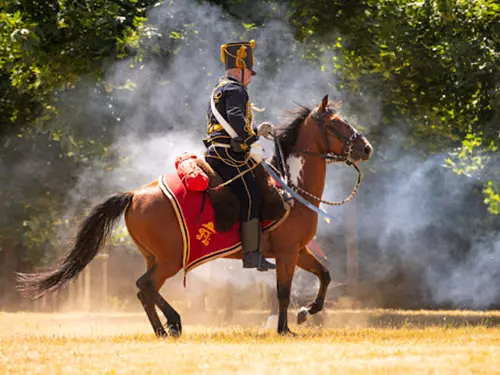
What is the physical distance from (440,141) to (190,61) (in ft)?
23.0

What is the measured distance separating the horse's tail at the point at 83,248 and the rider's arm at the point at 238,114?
1655 millimetres

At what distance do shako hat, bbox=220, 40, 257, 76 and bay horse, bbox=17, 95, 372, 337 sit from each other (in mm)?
1183

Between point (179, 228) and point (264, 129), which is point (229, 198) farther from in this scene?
point (264, 129)

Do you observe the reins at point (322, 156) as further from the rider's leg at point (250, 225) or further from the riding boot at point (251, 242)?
the riding boot at point (251, 242)

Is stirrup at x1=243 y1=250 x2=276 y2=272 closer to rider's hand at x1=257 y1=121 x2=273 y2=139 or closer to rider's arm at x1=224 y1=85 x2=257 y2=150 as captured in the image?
rider's arm at x1=224 y1=85 x2=257 y2=150

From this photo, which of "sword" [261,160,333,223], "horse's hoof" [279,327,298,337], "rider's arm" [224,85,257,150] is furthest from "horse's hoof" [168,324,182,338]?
"rider's arm" [224,85,257,150]

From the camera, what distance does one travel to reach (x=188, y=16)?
62.8ft

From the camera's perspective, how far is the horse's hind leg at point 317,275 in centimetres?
1302

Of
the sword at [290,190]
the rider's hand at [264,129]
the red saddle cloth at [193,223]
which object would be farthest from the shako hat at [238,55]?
the red saddle cloth at [193,223]

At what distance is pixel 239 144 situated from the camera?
12.4m

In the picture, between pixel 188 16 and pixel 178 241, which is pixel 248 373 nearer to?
pixel 178 241

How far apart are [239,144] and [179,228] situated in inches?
52.9

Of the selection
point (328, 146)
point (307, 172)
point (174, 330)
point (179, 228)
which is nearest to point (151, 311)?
point (174, 330)

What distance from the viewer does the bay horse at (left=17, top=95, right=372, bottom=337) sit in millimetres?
12203
